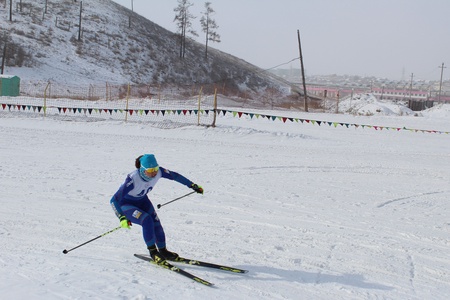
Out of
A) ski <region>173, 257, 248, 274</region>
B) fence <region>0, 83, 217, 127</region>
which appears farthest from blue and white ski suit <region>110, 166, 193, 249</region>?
fence <region>0, 83, 217, 127</region>

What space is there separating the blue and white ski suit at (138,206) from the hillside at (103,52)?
47005mm

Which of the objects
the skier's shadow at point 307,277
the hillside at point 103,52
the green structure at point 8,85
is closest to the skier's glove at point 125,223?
the skier's shadow at point 307,277

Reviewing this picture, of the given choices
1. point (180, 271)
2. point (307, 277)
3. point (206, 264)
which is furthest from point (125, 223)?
point (307, 277)

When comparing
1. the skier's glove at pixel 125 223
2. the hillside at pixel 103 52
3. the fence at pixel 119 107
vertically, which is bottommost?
the skier's glove at pixel 125 223

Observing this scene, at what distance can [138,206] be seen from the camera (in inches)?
247

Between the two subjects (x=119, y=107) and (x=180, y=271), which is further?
(x=119, y=107)

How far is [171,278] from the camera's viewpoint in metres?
5.74

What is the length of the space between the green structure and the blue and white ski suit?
33.7 meters

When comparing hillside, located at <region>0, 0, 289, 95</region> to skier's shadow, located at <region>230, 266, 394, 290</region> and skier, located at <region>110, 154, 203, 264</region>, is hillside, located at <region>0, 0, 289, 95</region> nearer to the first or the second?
skier, located at <region>110, 154, 203, 264</region>

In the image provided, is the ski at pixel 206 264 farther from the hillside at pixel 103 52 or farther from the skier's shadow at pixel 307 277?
the hillside at pixel 103 52

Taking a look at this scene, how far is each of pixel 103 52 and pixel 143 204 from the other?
60285mm

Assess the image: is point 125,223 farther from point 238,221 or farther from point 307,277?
point 238,221

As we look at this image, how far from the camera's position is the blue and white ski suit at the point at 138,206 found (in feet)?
20.1

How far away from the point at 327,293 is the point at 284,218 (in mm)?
3204
